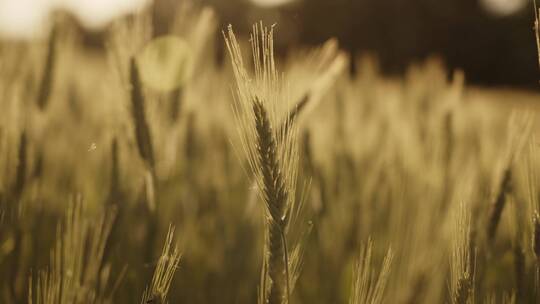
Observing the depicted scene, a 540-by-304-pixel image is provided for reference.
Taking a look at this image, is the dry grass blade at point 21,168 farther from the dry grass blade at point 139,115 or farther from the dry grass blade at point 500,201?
the dry grass blade at point 500,201

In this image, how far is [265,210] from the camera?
742mm

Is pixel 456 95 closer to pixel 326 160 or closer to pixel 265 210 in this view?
pixel 326 160

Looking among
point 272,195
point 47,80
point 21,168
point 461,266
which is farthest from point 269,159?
point 47,80

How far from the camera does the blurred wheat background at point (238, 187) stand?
2.50ft

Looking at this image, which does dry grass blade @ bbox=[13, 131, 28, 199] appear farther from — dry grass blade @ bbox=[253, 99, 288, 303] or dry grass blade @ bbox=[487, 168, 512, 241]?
dry grass blade @ bbox=[487, 168, 512, 241]

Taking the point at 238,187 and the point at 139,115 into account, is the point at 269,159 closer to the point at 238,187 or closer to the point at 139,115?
the point at 139,115

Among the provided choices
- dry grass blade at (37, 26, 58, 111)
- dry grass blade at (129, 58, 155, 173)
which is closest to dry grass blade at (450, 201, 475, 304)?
dry grass blade at (129, 58, 155, 173)

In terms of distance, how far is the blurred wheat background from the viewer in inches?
30.0

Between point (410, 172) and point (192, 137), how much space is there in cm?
72

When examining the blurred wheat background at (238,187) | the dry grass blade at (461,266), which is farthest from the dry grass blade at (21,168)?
the dry grass blade at (461,266)

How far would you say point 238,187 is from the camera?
7.22 ft

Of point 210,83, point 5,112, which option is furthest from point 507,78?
point 5,112

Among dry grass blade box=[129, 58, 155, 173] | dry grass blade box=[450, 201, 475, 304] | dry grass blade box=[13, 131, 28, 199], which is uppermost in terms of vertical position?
dry grass blade box=[129, 58, 155, 173]

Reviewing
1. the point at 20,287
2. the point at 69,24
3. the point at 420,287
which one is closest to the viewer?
the point at 420,287
